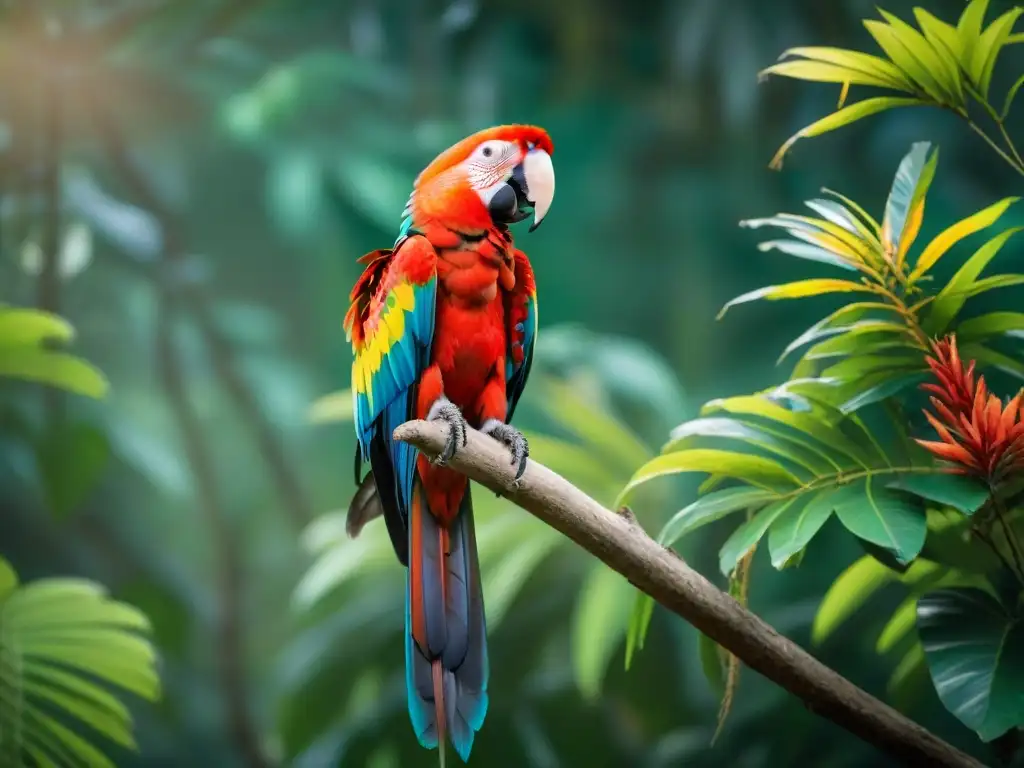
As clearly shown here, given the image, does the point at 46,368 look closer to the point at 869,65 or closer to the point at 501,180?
the point at 501,180

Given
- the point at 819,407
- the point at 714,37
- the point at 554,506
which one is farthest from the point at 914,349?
the point at 714,37

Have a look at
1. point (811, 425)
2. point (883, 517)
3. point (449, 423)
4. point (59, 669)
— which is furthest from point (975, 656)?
point (59, 669)

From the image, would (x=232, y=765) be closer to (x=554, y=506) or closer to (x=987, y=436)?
(x=554, y=506)

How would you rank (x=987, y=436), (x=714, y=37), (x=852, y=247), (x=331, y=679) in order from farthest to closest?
1. (x=714, y=37)
2. (x=331, y=679)
3. (x=852, y=247)
4. (x=987, y=436)

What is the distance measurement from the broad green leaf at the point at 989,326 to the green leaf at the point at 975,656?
35cm

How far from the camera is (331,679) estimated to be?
1.94 metres

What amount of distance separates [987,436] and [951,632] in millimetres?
264

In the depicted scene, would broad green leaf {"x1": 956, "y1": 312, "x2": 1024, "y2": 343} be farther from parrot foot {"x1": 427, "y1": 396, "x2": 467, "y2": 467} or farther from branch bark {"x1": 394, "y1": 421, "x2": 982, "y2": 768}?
parrot foot {"x1": 427, "y1": 396, "x2": 467, "y2": 467}

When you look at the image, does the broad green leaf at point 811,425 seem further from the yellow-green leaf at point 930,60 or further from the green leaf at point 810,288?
the yellow-green leaf at point 930,60

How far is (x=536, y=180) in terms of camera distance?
1205mm

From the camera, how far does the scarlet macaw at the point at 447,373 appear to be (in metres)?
1.18

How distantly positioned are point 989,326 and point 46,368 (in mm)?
1611

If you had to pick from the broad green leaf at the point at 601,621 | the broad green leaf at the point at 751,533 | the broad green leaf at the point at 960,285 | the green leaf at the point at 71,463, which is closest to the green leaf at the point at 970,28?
the broad green leaf at the point at 960,285

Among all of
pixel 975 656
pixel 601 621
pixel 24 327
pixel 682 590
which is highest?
pixel 24 327
